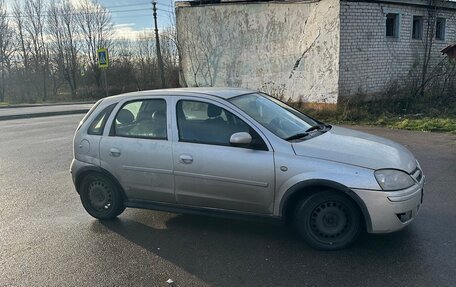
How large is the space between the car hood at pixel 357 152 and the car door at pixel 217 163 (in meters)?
0.44

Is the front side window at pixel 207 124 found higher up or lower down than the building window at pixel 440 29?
lower down

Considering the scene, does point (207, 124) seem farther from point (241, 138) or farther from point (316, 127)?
point (316, 127)

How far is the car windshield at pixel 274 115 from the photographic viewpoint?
4246 millimetres

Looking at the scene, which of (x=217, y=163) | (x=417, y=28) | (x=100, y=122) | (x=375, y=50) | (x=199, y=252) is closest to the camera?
(x=199, y=252)

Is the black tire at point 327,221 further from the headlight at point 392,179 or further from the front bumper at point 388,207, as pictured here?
the headlight at point 392,179

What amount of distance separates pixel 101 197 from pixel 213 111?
190 centimetres

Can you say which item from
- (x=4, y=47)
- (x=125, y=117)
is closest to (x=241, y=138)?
(x=125, y=117)

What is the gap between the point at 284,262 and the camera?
3689mm

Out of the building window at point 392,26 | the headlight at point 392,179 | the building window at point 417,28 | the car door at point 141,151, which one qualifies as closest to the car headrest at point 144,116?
the car door at point 141,151

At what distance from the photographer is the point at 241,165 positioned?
13.2 ft

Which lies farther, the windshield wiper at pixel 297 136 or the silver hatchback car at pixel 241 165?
the windshield wiper at pixel 297 136

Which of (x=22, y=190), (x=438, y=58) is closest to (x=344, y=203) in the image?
(x=22, y=190)

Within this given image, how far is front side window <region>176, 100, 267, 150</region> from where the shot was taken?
13.7 feet

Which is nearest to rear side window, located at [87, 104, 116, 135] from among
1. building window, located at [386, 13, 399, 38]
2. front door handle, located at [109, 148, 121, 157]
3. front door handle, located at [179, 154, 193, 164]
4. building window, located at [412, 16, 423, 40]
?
front door handle, located at [109, 148, 121, 157]
